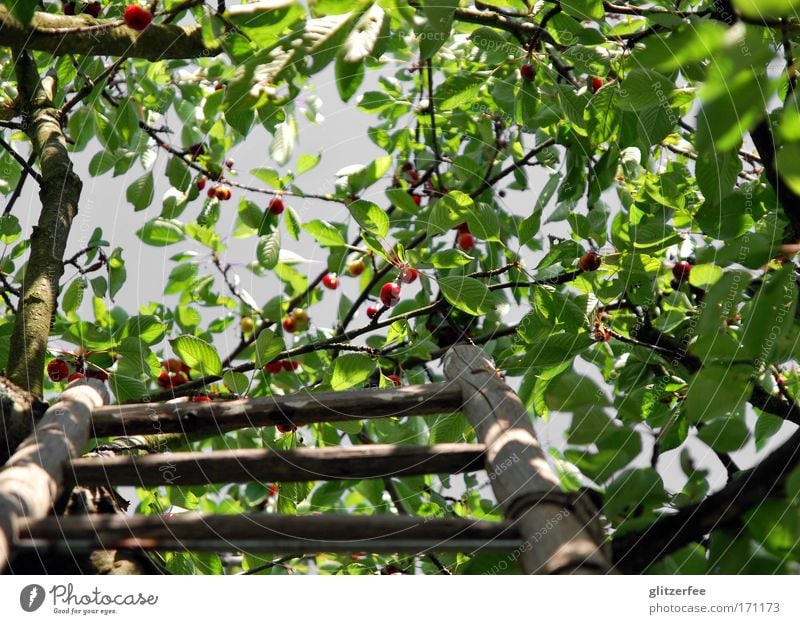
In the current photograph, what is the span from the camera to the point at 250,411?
1.61 metres

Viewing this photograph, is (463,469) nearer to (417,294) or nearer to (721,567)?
(721,567)

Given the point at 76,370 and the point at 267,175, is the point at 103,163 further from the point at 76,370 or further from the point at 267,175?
the point at 76,370

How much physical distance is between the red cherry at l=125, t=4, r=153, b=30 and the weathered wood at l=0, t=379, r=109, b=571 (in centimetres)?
102

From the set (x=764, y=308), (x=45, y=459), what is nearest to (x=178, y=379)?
(x=45, y=459)

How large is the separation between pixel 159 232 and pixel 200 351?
0.87 meters

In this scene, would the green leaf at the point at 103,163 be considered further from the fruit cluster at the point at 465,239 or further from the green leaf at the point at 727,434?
the green leaf at the point at 727,434

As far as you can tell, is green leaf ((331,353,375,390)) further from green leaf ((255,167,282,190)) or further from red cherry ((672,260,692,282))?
red cherry ((672,260,692,282))

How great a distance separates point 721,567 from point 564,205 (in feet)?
5.24

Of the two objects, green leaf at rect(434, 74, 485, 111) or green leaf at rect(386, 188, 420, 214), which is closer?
green leaf at rect(434, 74, 485, 111)

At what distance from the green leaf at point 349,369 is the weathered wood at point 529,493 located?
445mm

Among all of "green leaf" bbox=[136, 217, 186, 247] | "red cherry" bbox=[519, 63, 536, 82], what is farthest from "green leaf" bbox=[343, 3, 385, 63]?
"green leaf" bbox=[136, 217, 186, 247]

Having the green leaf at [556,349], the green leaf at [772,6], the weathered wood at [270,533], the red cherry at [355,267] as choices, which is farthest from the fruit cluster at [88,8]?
the green leaf at [772,6]

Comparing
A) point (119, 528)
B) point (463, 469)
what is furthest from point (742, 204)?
point (119, 528)

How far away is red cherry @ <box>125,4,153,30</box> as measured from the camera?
2.03m
